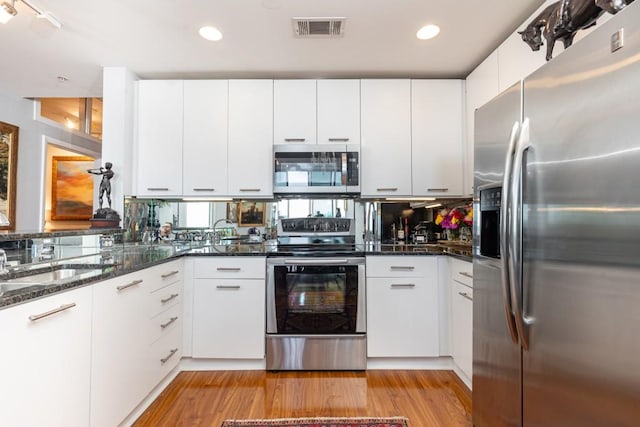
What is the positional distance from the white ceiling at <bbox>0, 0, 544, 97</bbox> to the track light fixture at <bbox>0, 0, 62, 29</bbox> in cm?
4

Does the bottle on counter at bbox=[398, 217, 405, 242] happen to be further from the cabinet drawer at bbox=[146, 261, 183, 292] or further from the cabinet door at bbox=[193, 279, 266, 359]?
the cabinet drawer at bbox=[146, 261, 183, 292]

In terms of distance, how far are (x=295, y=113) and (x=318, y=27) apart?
742 millimetres

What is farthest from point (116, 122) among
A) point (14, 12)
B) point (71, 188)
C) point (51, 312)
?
point (71, 188)

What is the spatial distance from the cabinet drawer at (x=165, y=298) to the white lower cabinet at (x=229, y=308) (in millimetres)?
131

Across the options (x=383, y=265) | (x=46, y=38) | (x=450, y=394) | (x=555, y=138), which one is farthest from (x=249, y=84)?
(x=450, y=394)

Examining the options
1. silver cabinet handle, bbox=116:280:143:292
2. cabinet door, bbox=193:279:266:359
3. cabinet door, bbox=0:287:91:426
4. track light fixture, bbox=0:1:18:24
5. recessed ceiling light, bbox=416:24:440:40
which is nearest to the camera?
cabinet door, bbox=0:287:91:426

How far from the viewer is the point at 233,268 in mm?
2387

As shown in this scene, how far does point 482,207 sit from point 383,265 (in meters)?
1.00

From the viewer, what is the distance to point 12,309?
1.00 metres

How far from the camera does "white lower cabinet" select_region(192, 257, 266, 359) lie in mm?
2361

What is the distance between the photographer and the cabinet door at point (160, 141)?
2740 millimetres

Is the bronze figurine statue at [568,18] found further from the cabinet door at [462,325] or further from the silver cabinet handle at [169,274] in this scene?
the silver cabinet handle at [169,274]

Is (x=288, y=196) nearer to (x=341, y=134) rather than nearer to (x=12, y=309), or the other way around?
(x=341, y=134)

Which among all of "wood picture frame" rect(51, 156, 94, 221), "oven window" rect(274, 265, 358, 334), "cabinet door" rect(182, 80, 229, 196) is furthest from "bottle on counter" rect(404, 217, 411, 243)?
"wood picture frame" rect(51, 156, 94, 221)
